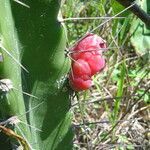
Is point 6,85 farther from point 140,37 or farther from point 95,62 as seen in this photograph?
point 140,37

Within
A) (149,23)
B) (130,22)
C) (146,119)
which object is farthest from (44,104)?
(146,119)

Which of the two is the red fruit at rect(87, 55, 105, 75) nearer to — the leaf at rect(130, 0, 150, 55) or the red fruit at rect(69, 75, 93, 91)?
the red fruit at rect(69, 75, 93, 91)

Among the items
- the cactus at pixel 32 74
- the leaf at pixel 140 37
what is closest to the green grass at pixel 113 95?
the leaf at pixel 140 37

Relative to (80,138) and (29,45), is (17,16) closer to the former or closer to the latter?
(29,45)

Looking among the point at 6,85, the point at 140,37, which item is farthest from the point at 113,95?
the point at 6,85

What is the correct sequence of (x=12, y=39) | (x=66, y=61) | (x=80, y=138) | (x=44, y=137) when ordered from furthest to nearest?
(x=80, y=138), (x=44, y=137), (x=66, y=61), (x=12, y=39)

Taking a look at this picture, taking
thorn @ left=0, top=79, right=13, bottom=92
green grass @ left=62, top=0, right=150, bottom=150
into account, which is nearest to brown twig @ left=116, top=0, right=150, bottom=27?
thorn @ left=0, top=79, right=13, bottom=92
